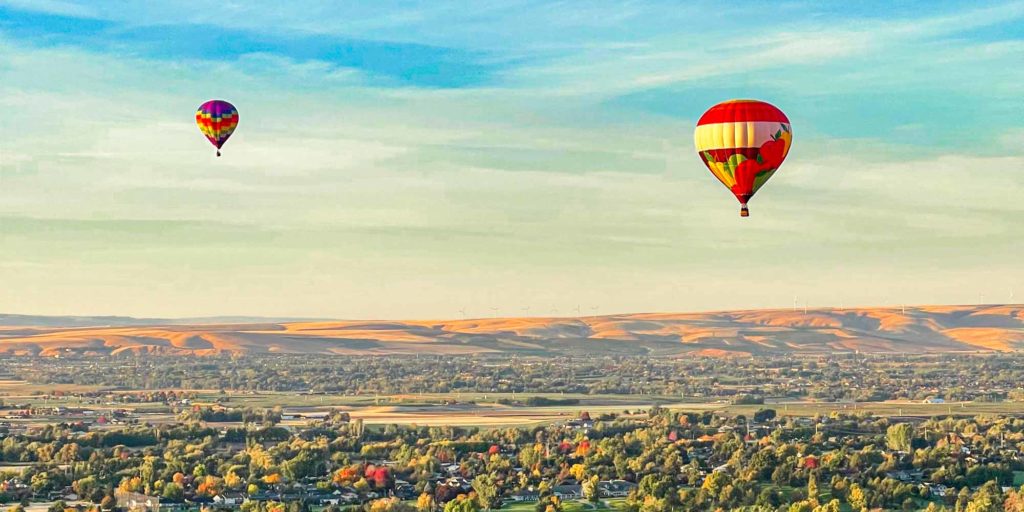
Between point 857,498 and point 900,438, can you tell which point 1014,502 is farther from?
point 900,438

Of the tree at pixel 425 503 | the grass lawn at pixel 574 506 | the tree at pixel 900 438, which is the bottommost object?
the grass lawn at pixel 574 506

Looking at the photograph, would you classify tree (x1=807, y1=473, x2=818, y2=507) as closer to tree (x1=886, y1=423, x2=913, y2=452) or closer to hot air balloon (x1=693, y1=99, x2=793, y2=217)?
hot air balloon (x1=693, y1=99, x2=793, y2=217)

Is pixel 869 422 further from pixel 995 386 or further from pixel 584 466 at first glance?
pixel 995 386

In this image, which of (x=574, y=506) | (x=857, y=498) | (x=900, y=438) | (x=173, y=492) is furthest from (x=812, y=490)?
(x=173, y=492)

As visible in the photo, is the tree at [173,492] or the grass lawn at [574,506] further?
the tree at [173,492]

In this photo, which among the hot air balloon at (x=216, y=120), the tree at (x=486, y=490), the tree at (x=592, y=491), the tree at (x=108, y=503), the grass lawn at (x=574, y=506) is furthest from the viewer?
the hot air balloon at (x=216, y=120)

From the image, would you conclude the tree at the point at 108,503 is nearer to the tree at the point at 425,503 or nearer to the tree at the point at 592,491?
the tree at the point at 425,503

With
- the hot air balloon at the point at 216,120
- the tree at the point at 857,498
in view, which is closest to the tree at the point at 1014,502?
the tree at the point at 857,498
